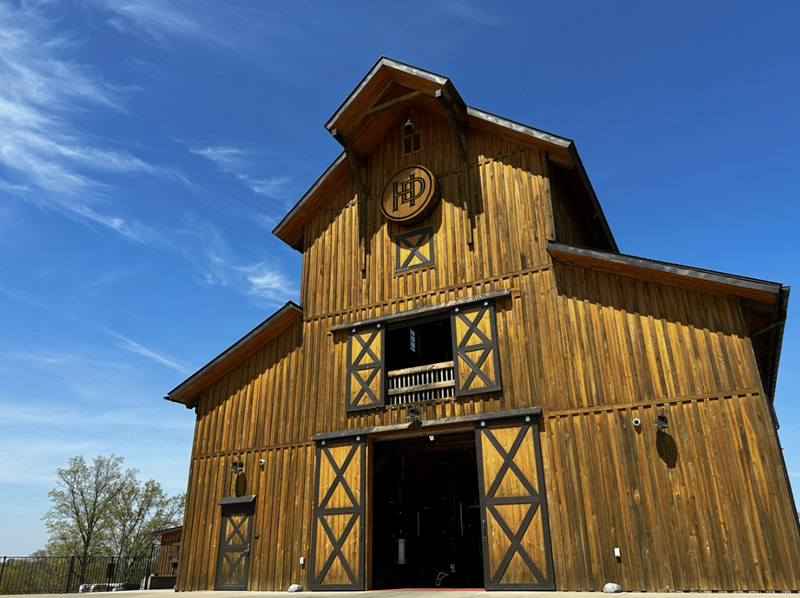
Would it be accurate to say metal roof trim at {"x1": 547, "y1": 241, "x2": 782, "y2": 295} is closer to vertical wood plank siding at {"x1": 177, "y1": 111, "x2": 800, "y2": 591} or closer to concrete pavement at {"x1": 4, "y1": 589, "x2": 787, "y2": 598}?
vertical wood plank siding at {"x1": 177, "y1": 111, "x2": 800, "y2": 591}

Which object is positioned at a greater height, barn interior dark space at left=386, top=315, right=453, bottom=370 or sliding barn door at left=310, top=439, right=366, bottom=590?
barn interior dark space at left=386, top=315, right=453, bottom=370

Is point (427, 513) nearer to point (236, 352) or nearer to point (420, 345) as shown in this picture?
point (420, 345)

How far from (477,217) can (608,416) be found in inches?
236

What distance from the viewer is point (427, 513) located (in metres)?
19.2

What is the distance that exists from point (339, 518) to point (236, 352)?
5762mm

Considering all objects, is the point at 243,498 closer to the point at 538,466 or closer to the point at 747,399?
the point at 538,466

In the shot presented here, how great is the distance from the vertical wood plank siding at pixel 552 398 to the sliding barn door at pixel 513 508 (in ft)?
0.95

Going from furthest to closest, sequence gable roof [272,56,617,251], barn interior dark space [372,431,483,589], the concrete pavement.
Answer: barn interior dark space [372,431,483,589]
gable roof [272,56,617,251]
the concrete pavement

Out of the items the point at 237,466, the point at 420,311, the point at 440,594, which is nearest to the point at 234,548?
the point at 237,466

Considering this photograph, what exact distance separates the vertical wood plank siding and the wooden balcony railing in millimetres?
420

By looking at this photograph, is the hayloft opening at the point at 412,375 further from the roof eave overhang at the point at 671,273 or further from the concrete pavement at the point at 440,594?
the concrete pavement at the point at 440,594

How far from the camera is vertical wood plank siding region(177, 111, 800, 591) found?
1038 centimetres

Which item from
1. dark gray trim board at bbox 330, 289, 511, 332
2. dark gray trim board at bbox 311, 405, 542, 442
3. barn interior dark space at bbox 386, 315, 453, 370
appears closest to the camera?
dark gray trim board at bbox 311, 405, 542, 442

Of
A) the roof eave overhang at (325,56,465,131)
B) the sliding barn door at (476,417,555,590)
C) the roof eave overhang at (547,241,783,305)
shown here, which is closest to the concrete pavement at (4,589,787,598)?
the sliding barn door at (476,417,555,590)
